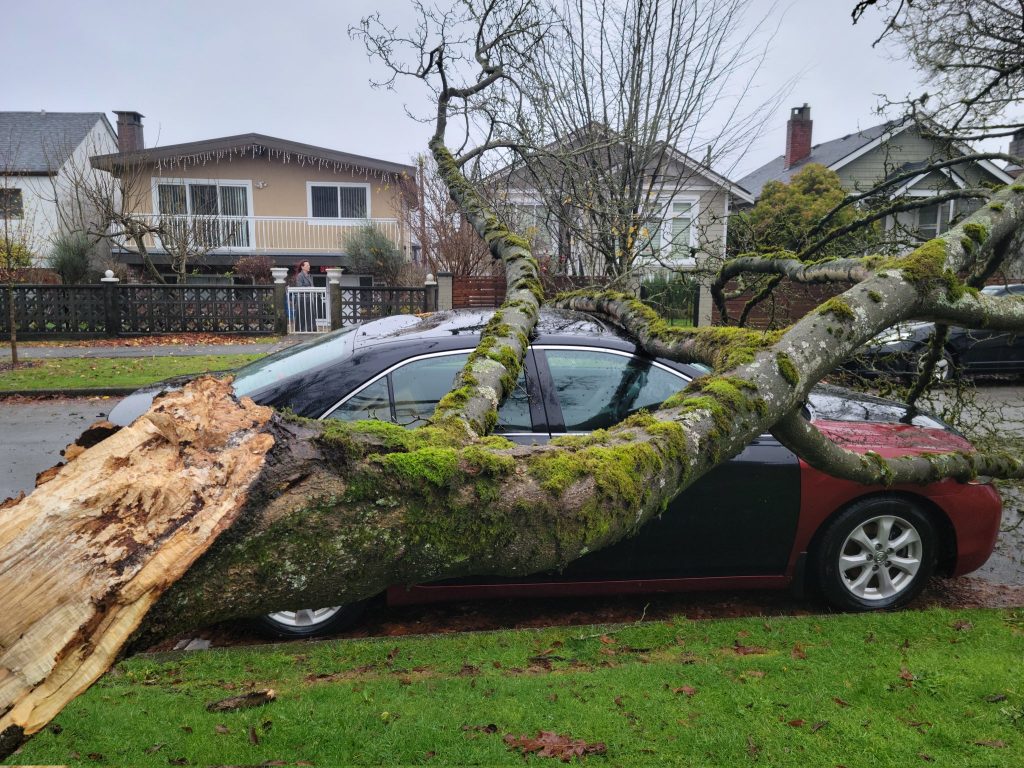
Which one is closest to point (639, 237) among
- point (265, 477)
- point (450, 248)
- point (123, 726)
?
point (123, 726)

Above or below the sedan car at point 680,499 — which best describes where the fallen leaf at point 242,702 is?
below

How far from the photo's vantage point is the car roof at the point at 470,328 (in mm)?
4477

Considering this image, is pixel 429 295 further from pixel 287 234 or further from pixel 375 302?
pixel 287 234

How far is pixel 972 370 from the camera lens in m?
12.8

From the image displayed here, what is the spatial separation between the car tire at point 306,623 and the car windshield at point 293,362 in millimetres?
1316

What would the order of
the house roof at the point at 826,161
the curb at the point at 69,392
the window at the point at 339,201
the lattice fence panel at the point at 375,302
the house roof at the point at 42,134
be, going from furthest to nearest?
the window at the point at 339,201 < the house roof at the point at 42,134 < the house roof at the point at 826,161 < the lattice fence panel at the point at 375,302 < the curb at the point at 69,392

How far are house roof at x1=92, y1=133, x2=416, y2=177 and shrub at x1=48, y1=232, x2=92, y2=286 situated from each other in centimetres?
455

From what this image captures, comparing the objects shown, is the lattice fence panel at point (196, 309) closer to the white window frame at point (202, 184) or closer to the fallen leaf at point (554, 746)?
the white window frame at point (202, 184)

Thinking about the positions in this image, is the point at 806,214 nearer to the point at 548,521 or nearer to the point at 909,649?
the point at 909,649

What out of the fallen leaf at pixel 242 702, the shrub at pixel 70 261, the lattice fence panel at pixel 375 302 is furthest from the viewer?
the shrub at pixel 70 261

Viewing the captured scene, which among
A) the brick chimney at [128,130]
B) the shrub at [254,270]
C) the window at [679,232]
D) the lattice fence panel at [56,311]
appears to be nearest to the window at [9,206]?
the lattice fence panel at [56,311]

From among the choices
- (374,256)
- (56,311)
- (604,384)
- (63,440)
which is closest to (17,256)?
(56,311)

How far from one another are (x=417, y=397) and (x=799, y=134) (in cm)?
3263

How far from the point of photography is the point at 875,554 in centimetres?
434
